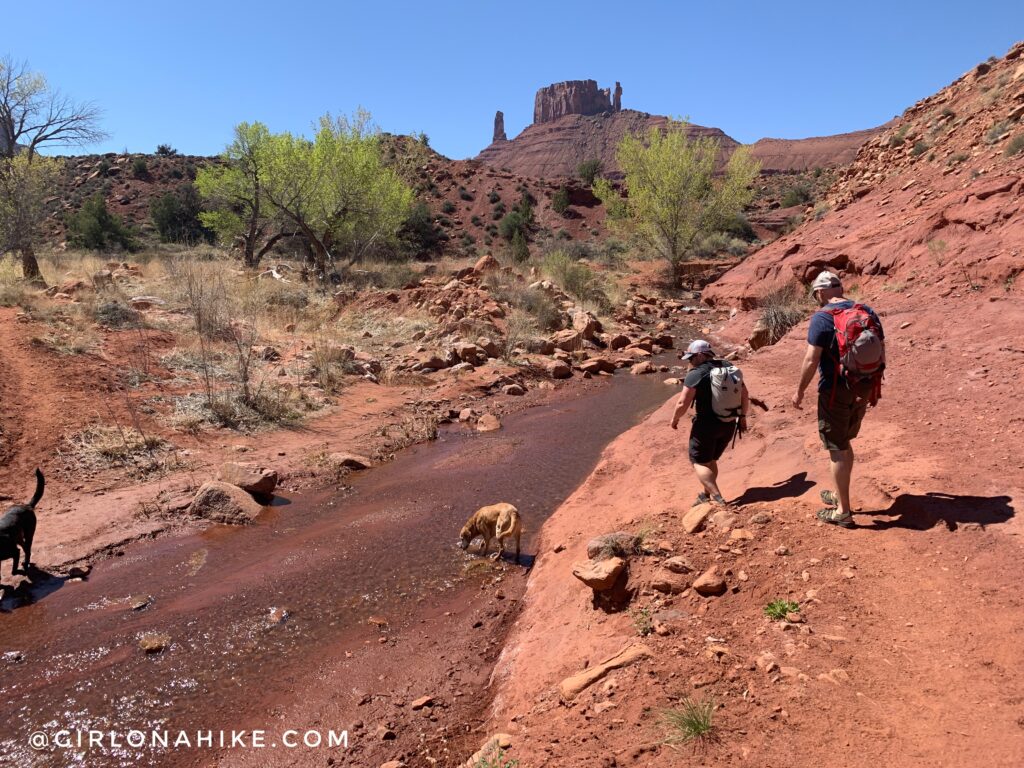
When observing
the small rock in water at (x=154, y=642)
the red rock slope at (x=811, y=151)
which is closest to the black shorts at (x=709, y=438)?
the small rock in water at (x=154, y=642)

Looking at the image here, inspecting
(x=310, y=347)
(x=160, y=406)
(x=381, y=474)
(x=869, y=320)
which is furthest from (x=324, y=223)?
(x=869, y=320)

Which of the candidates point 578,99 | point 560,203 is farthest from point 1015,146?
point 578,99

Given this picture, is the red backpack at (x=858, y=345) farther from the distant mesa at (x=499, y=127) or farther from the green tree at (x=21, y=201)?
the distant mesa at (x=499, y=127)

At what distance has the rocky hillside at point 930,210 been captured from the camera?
10656mm

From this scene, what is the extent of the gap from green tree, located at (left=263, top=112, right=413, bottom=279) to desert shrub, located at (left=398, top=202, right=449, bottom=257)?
46.3 ft

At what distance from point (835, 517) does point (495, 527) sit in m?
2.86

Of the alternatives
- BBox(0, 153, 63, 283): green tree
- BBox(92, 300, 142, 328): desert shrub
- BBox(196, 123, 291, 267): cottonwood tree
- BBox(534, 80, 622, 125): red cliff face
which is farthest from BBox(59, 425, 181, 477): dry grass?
BBox(534, 80, 622, 125): red cliff face

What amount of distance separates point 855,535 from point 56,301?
16387mm

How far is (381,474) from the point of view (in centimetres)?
797

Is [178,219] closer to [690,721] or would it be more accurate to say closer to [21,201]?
[21,201]

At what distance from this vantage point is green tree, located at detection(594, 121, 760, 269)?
22703mm

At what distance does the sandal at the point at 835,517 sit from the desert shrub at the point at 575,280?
15.6 meters

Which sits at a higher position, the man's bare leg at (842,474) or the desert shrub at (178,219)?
the desert shrub at (178,219)

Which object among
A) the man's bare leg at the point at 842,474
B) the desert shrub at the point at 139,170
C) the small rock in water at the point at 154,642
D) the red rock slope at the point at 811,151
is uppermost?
the red rock slope at the point at 811,151
